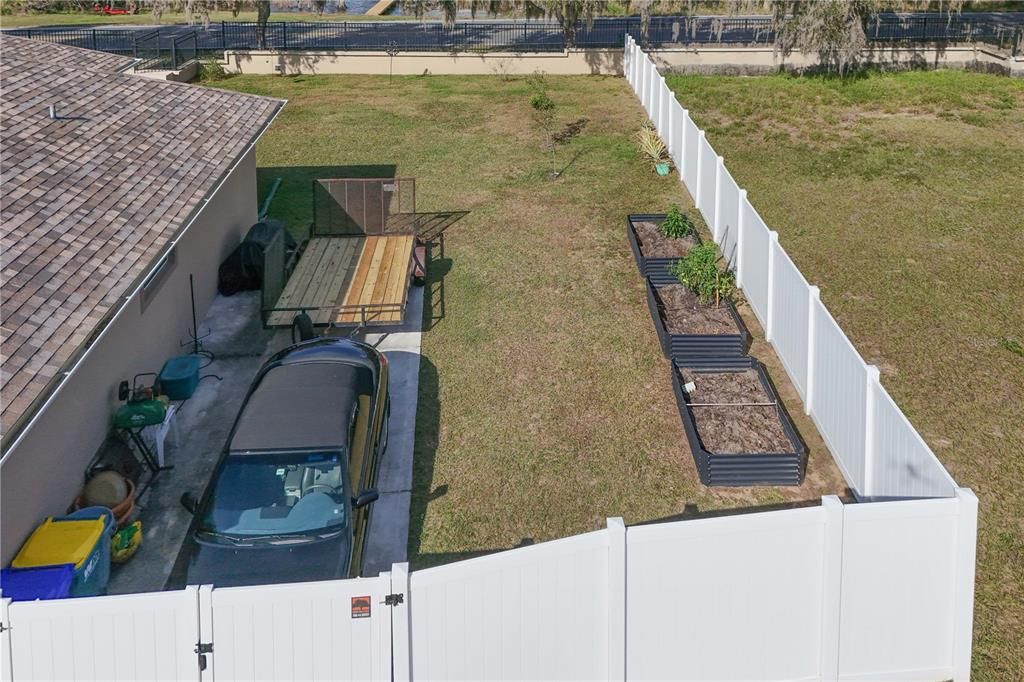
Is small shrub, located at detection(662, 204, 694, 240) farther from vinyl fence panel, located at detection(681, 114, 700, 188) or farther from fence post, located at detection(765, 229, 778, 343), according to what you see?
fence post, located at detection(765, 229, 778, 343)

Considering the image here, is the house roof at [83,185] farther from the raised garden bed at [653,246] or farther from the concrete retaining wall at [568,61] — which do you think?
the concrete retaining wall at [568,61]

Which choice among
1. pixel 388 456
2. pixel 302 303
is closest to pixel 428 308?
pixel 302 303

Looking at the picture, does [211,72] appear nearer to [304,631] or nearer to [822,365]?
[822,365]

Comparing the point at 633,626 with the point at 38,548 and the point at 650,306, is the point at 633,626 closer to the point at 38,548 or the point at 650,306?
the point at 38,548

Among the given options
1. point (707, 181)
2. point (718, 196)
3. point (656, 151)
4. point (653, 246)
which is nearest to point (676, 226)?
point (653, 246)

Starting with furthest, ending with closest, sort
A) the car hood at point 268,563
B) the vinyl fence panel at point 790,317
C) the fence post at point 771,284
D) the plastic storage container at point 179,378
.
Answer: the fence post at point 771,284, the plastic storage container at point 179,378, the vinyl fence panel at point 790,317, the car hood at point 268,563

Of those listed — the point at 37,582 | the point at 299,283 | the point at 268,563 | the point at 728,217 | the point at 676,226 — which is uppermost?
the point at 728,217

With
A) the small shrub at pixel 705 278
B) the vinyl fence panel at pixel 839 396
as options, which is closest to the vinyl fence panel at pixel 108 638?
the vinyl fence panel at pixel 839 396
